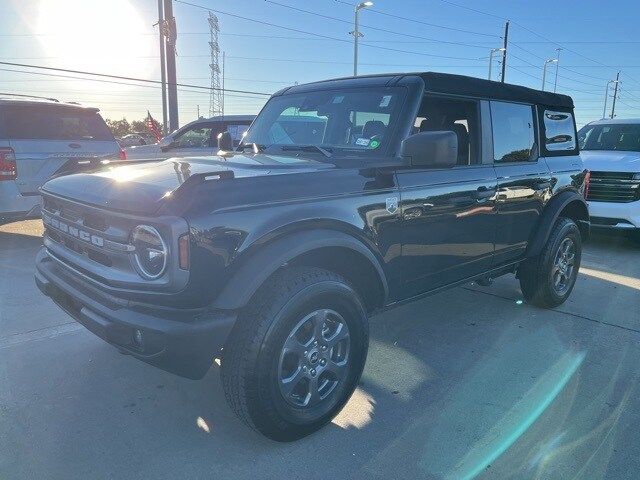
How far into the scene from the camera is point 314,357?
8.83 ft

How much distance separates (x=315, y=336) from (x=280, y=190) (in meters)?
0.79

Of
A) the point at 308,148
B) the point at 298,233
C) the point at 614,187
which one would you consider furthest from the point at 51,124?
the point at 614,187

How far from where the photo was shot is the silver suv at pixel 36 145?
20.5ft

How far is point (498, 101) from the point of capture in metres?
3.97

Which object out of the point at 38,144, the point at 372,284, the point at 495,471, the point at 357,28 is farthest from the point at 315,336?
the point at 357,28

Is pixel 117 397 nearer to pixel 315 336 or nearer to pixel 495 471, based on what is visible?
pixel 315 336

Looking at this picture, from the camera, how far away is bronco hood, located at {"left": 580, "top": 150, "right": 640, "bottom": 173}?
7.56 metres

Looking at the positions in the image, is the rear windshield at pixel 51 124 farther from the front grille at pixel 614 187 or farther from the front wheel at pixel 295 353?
the front grille at pixel 614 187

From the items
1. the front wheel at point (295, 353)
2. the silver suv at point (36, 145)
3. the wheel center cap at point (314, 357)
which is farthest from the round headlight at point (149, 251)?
the silver suv at point (36, 145)

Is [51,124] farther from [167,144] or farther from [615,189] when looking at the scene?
[615,189]

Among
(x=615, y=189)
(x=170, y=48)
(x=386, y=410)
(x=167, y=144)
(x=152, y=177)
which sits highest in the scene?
(x=170, y=48)

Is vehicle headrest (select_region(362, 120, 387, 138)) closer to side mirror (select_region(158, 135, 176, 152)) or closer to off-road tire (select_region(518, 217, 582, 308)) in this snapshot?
off-road tire (select_region(518, 217, 582, 308))

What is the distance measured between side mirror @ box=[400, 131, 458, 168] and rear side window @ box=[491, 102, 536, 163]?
114cm

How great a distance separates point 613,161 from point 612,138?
1339 mm
